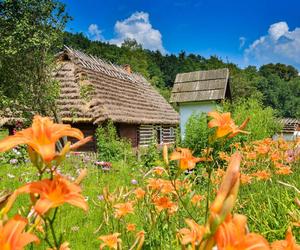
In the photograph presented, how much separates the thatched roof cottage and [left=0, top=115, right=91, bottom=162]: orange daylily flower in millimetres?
13331

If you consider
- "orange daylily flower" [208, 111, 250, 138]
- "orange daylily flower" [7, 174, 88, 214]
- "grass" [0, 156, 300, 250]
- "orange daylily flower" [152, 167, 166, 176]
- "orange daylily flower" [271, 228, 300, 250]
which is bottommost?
"grass" [0, 156, 300, 250]

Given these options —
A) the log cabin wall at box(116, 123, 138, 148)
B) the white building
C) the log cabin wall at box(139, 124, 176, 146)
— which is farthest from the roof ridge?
the log cabin wall at box(139, 124, 176, 146)

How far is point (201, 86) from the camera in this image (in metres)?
21.7

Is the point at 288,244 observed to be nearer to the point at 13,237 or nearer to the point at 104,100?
the point at 13,237

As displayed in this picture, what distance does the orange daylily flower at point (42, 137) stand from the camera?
0.71 metres

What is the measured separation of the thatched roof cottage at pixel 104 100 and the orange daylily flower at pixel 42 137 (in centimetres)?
1333

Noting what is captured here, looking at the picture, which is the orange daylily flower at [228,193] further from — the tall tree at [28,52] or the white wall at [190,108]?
the white wall at [190,108]

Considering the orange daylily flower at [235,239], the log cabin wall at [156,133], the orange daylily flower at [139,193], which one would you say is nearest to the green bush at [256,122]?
the log cabin wall at [156,133]

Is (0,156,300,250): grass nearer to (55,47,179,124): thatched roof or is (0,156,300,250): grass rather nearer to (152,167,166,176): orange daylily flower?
(152,167,166,176): orange daylily flower

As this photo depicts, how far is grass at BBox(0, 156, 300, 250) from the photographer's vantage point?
2746 millimetres

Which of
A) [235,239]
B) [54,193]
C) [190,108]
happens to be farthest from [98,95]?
[235,239]

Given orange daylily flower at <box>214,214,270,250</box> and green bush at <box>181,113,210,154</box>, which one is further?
green bush at <box>181,113,210,154</box>

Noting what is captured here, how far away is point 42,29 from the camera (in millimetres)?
12023

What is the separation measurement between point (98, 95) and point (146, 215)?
13555 mm
